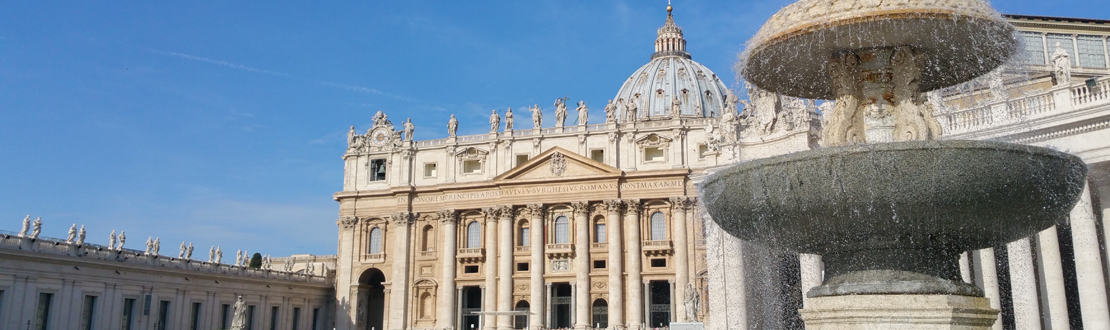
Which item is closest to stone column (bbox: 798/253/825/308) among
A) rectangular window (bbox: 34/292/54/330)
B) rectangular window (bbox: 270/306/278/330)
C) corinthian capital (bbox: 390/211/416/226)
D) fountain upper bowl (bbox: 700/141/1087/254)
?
fountain upper bowl (bbox: 700/141/1087/254)

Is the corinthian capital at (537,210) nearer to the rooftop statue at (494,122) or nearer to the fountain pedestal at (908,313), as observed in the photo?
the rooftop statue at (494,122)

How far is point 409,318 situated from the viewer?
52281 mm

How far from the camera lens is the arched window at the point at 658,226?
4909 cm

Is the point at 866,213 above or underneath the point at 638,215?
underneath

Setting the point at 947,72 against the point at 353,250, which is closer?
the point at 947,72

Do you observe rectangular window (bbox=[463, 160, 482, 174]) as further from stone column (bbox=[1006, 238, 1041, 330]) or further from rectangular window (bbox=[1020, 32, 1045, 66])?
stone column (bbox=[1006, 238, 1041, 330])

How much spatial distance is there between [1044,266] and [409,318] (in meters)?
39.1

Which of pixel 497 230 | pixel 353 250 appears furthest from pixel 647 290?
pixel 353 250

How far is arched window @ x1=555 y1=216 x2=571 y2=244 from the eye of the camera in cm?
5091

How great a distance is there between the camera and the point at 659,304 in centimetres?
4969

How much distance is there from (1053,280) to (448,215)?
38.0m

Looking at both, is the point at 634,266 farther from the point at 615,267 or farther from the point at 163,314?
the point at 163,314

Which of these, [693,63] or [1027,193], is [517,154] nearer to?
[693,63]

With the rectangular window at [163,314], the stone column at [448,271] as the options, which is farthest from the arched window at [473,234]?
the rectangular window at [163,314]
